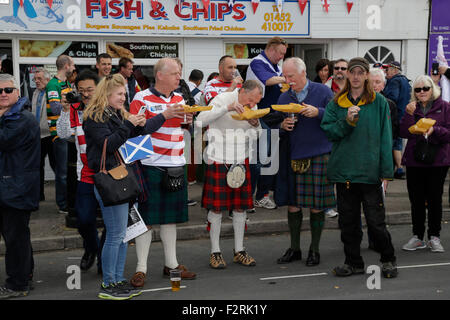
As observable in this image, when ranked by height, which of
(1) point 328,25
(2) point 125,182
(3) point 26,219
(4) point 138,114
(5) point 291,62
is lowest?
(3) point 26,219

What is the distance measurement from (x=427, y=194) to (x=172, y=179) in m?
3.21

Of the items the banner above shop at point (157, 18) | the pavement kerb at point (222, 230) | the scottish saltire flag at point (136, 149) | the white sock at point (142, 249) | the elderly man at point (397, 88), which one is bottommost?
the pavement kerb at point (222, 230)

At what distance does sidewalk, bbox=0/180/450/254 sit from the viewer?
7535 mm

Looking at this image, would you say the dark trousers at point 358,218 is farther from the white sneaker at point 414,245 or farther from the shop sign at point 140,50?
the shop sign at point 140,50

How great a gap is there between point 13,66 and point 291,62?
6551 mm

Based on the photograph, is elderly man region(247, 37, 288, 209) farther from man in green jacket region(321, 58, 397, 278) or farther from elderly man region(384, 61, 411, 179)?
elderly man region(384, 61, 411, 179)

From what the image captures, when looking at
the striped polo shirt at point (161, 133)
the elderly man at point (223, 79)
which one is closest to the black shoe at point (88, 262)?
the striped polo shirt at point (161, 133)

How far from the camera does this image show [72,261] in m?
6.97

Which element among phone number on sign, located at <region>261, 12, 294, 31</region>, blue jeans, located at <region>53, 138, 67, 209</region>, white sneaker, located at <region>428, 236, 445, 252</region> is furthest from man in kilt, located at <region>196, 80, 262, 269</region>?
phone number on sign, located at <region>261, 12, 294, 31</region>

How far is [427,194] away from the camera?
7320 millimetres

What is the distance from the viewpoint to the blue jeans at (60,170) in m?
8.94

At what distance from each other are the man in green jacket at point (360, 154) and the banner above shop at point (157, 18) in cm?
622
